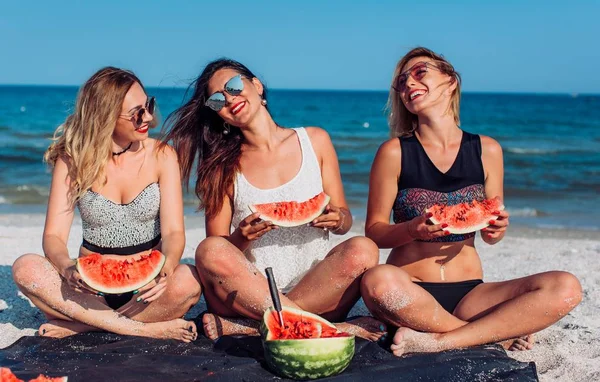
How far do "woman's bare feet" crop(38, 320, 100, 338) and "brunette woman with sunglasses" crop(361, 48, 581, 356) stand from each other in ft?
6.64

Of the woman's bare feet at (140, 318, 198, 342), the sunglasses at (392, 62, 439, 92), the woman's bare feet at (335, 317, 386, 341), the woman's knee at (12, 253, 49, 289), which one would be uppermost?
the sunglasses at (392, 62, 439, 92)

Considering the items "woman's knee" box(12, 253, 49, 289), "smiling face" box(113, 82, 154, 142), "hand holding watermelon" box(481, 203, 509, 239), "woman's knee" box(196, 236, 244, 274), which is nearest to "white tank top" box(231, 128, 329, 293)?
"woman's knee" box(196, 236, 244, 274)

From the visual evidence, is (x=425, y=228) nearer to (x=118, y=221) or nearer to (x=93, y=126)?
(x=118, y=221)

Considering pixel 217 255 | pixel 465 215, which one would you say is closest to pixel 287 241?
pixel 217 255

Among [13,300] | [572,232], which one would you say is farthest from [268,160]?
[572,232]

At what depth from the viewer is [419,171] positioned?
5012 mm

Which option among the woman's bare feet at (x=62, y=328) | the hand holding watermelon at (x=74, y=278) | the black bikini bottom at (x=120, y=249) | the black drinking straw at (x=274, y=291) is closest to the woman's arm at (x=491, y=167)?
the black drinking straw at (x=274, y=291)

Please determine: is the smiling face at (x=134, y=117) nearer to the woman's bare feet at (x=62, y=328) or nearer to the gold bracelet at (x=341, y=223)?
the woman's bare feet at (x=62, y=328)

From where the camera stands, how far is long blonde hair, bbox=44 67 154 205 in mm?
4891

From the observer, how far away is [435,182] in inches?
197

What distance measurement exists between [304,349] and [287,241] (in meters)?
1.35

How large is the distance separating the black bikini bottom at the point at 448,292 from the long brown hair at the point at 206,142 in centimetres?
163

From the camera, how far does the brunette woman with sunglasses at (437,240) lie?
4.43 meters

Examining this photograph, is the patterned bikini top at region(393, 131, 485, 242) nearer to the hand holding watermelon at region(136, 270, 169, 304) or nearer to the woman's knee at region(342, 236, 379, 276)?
the woman's knee at region(342, 236, 379, 276)
